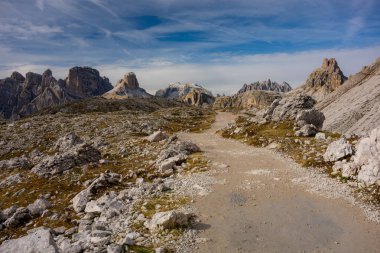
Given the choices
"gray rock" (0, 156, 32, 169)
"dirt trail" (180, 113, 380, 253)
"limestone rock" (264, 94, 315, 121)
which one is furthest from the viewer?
"limestone rock" (264, 94, 315, 121)

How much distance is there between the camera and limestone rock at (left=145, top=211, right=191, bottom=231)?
68.3ft

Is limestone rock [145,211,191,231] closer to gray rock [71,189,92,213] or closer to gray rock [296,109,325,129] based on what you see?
gray rock [71,189,92,213]

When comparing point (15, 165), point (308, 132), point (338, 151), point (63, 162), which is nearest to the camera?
point (338, 151)

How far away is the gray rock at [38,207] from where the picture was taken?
30.4 meters

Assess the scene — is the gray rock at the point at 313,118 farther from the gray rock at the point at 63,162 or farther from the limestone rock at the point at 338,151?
the gray rock at the point at 63,162

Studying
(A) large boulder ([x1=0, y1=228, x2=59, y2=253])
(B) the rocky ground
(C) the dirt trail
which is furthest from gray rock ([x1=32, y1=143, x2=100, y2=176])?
(A) large boulder ([x1=0, y1=228, x2=59, y2=253])

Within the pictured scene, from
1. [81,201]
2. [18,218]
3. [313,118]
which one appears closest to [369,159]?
[81,201]

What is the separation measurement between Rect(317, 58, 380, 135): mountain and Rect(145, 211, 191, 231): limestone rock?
32.9m

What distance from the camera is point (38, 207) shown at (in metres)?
30.8

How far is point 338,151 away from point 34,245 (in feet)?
97.8

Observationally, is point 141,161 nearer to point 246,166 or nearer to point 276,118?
point 246,166

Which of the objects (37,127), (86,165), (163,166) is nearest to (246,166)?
(163,166)

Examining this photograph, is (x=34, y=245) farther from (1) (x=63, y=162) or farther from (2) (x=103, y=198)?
(1) (x=63, y=162)

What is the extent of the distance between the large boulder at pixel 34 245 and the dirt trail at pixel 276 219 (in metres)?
8.30
